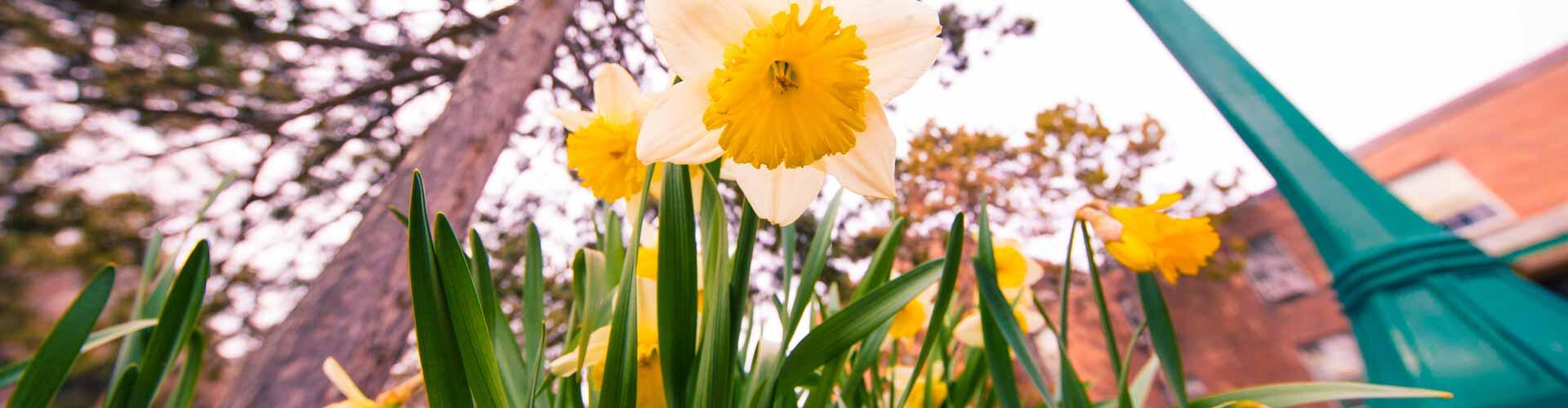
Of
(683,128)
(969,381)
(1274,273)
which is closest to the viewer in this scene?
(683,128)

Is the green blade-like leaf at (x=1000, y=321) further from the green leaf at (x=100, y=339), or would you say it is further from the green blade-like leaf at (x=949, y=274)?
the green leaf at (x=100, y=339)

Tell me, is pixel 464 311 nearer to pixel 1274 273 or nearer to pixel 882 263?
pixel 882 263

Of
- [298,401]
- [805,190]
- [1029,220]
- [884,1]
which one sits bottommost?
[298,401]

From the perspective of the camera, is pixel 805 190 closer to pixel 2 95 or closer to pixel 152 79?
pixel 152 79

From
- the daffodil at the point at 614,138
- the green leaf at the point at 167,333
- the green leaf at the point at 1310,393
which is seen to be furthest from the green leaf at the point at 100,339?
the green leaf at the point at 1310,393

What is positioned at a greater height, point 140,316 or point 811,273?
point 811,273

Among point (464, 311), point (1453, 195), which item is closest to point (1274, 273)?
point (1453, 195)

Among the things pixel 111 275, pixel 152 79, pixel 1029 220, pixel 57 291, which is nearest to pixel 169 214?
pixel 152 79
